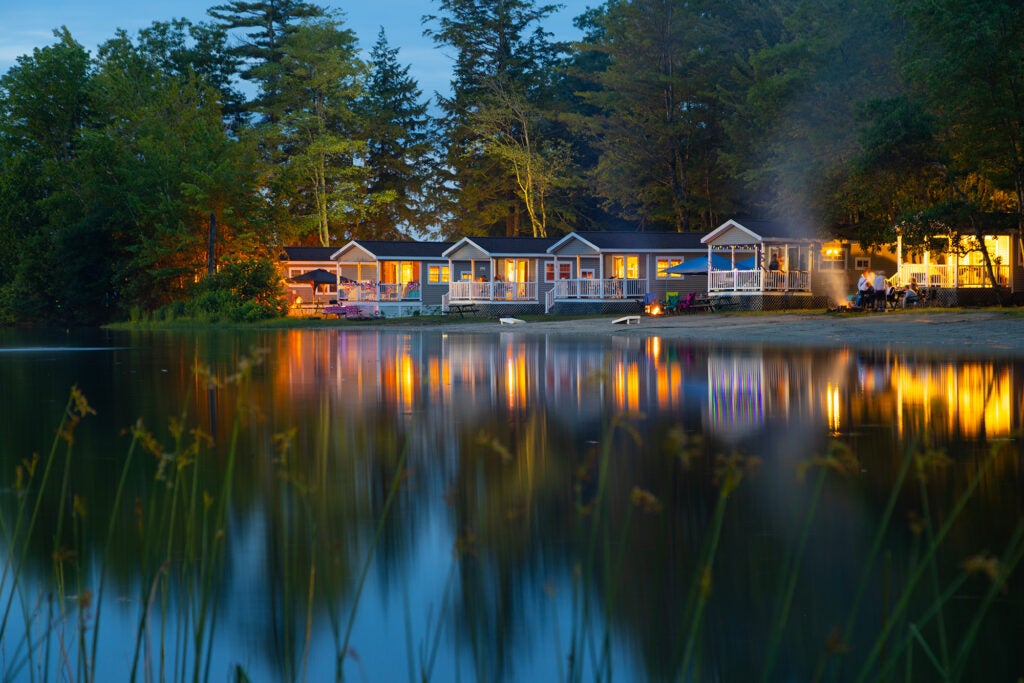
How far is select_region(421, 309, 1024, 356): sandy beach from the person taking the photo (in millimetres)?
30531

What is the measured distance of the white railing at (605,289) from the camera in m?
61.3

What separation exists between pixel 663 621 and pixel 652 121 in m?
68.8

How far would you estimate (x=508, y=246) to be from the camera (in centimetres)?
6569

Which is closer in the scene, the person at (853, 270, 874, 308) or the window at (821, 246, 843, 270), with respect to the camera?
the person at (853, 270, 874, 308)

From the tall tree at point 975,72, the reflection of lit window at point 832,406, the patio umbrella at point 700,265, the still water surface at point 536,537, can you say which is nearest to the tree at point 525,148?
the patio umbrella at point 700,265

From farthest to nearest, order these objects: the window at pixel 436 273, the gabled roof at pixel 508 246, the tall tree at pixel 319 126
Result: the tall tree at pixel 319 126
the window at pixel 436 273
the gabled roof at pixel 508 246

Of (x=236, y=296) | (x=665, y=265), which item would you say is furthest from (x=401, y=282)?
(x=665, y=265)

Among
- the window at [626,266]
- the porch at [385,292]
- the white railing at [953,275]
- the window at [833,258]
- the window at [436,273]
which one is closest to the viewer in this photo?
the white railing at [953,275]

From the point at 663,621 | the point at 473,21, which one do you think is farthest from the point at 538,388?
the point at 473,21

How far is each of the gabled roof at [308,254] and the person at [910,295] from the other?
3735 centimetres

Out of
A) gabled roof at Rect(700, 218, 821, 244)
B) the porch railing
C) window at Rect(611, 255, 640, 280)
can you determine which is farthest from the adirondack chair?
the porch railing

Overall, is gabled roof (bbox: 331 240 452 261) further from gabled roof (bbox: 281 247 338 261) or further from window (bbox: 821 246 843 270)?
window (bbox: 821 246 843 270)

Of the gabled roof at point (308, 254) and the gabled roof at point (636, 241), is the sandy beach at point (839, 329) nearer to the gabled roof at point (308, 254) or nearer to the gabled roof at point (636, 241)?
the gabled roof at point (636, 241)

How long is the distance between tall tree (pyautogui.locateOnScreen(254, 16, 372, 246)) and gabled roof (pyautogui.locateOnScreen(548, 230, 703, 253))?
86.3 ft
